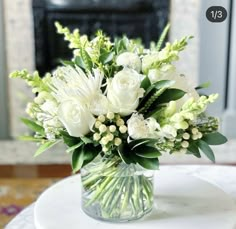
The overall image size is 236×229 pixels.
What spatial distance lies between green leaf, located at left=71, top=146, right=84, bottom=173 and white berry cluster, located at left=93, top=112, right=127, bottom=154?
0.17 ft

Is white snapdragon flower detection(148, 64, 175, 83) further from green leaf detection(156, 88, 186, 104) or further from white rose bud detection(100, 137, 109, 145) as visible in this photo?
white rose bud detection(100, 137, 109, 145)

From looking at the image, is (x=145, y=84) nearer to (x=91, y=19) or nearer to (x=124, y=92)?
(x=124, y=92)

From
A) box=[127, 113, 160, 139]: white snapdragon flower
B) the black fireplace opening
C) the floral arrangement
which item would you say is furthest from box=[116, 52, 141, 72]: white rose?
the black fireplace opening

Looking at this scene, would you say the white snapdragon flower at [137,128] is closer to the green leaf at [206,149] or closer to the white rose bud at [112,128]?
the white rose bud at [112,128]

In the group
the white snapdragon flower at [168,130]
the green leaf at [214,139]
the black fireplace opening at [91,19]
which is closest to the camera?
the white snapdragon flower at [168,130]

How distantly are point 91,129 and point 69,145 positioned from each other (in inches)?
2.9

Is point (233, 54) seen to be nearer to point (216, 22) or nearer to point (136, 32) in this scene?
point (216, 22)

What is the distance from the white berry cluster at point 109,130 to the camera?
1.06 m

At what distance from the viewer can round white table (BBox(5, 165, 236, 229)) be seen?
1328 mm

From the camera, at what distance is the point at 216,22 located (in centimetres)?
302

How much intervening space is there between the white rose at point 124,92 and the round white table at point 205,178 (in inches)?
17.2

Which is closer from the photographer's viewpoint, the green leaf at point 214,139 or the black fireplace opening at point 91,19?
the green leaf at point 214,139

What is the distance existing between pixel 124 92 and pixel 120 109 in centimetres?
4

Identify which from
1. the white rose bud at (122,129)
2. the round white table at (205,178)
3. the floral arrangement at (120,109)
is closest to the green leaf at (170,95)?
the floral arrangement at (120,109)
